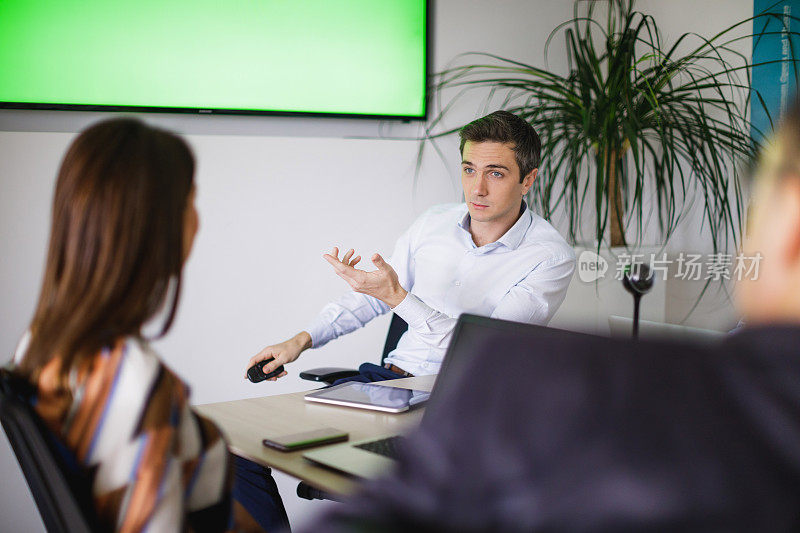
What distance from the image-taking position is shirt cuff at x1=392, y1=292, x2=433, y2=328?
2.20 m

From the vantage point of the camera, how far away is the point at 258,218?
9.69 ft

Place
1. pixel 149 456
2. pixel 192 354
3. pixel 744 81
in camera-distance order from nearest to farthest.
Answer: pixel 149 456, pixel 192 354, pixel 744 81

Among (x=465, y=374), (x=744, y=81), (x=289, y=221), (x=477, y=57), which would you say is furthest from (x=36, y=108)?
(x=744, y=81)

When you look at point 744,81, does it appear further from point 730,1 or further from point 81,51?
point 81,51

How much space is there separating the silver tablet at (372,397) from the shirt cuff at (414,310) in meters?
0.36

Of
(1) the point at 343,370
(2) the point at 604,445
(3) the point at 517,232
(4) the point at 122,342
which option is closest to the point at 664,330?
(3) the point at 517,232

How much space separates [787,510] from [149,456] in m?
0.70

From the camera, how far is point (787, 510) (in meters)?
0.42

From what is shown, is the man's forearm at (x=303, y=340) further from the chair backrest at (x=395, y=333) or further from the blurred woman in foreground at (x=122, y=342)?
the blurred woman in foreground at (x=122, y=342)

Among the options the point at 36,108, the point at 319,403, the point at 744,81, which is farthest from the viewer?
the point at 744,81

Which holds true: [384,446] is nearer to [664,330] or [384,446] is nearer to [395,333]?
[664,330]

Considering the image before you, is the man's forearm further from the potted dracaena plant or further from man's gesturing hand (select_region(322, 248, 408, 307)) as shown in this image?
the potted dracaena plant

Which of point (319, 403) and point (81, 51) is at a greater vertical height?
point (81, 51)

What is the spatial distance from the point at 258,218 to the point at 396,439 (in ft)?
5.62
